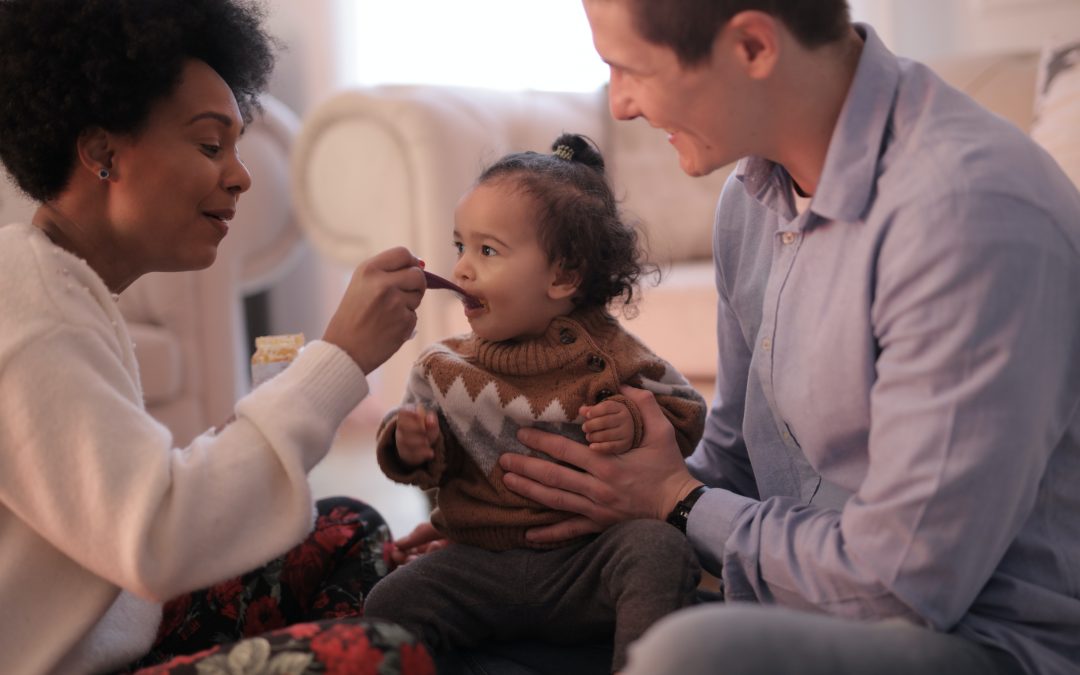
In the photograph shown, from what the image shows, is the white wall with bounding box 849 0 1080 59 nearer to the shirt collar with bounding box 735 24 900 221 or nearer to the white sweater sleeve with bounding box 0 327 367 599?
the shirt collar with bounding box 735 24 900 221

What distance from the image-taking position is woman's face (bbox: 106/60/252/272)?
1135mm

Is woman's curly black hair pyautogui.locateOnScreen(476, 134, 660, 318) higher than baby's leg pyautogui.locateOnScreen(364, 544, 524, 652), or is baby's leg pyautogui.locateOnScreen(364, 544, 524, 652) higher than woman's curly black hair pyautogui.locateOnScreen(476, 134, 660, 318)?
woman's curly black hair pyautogui.locateOnScreen(476, 134, 660, 318)

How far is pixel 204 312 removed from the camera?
2.73 meters

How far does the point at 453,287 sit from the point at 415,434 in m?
0.19

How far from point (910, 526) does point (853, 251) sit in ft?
0.82

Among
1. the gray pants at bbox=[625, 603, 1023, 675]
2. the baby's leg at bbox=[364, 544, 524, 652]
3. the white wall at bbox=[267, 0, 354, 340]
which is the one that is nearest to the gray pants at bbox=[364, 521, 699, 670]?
the baby's leg at bbox=[364, 544, 524, 652]

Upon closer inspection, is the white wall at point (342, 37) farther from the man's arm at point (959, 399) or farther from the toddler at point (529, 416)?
the man's arm at point (959, 399)

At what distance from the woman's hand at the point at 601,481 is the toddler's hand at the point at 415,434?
9 cm

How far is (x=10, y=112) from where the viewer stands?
1111mm

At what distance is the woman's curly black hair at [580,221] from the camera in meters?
1.38

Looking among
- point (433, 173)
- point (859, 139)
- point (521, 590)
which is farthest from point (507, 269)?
point (433, 173)

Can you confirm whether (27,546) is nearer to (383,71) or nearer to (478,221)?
(478,221)

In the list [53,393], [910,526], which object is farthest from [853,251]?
[53,393]

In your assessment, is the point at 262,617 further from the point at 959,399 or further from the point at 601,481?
the point at 959,399
